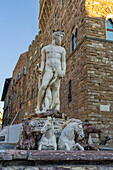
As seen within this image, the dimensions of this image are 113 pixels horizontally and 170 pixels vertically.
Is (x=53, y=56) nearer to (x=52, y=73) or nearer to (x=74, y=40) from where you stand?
(x=52, y=73)

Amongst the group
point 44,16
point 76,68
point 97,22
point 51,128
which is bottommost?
point 51,128

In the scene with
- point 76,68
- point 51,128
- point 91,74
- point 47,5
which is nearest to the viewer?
point 51,128

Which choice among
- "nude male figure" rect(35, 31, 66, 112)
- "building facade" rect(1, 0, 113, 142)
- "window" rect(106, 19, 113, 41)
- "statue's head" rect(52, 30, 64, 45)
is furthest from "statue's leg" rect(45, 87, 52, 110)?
"window" rect(106, 19, 113, 41)

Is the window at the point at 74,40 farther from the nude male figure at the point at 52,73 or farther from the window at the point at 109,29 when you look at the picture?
the nude male figure at the point at 52,73

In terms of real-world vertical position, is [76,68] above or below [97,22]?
below

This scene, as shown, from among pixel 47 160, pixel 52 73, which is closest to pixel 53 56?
pixel 52 73

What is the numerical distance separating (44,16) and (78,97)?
1507 cm

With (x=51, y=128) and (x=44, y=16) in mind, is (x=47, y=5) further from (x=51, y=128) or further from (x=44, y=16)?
(x=51, y=128)

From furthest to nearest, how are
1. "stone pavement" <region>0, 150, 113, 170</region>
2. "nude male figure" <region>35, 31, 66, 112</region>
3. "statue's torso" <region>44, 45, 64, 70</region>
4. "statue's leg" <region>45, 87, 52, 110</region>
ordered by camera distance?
1. "statue's torso" <region>44, 45, 64, 70</region>
2. "nude male figure" <region>35, 31, 66, 112</region>
3. "statue's leg" <region>45, 87, 52, 110</region>
4. "stone pavement" <region>0, 150, 113, 170</region>

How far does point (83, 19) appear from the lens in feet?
32.8

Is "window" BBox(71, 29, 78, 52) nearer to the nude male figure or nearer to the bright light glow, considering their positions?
the bright light glow

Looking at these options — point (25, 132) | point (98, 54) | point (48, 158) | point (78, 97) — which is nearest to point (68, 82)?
point (78, 97)

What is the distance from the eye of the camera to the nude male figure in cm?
516

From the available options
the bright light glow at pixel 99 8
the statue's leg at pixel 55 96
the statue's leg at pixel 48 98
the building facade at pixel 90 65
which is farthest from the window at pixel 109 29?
the statue's leg at pixel 48 98
